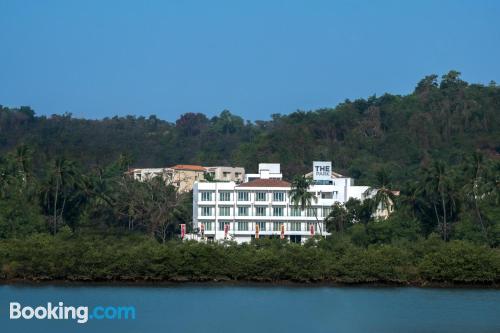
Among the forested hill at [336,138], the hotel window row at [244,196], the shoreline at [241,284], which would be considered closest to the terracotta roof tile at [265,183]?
the hotel window row at [244,196]

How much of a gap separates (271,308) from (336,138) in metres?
88.5

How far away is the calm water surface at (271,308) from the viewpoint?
48.4 m

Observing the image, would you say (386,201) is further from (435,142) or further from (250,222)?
(435,142)

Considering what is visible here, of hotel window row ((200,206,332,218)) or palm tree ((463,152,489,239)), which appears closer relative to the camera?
palm tree ((463,152,489,239))

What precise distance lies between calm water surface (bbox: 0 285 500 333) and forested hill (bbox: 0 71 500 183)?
56.0 metres

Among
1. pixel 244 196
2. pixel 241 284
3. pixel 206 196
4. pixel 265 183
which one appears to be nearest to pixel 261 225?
pixel 244 196

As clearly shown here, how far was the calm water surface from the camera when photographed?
4838 cm

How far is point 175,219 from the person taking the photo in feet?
307

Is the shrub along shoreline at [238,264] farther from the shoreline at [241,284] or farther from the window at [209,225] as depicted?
the window at [209,225]

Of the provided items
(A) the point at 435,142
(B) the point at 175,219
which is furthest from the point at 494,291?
(A) the point at 435,142

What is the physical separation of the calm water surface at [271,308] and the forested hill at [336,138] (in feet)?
184

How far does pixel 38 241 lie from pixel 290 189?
1370 inches

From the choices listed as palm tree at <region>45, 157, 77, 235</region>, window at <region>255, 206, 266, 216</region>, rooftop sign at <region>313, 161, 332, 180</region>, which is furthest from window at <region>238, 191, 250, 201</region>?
palm tree at <region>45, 157, 77, 235</region>

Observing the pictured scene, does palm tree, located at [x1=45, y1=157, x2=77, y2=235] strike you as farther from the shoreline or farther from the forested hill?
the forested hill
